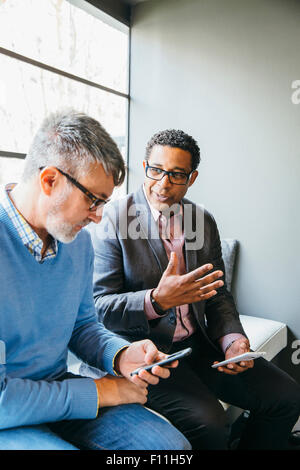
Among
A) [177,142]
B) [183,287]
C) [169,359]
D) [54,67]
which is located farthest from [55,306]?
[54,67]

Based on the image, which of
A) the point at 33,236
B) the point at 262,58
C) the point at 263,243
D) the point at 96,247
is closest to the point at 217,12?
the point at 262,58

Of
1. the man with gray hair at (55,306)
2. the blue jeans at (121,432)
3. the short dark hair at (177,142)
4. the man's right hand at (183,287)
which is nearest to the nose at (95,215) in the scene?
the man with gray hair at (55,306)

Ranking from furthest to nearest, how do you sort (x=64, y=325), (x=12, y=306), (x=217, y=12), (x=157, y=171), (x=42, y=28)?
(x=217, y=12)
(x=42, y=28)
(x=157, y=171)
(x=64, y=325)
(x=12, y=306)

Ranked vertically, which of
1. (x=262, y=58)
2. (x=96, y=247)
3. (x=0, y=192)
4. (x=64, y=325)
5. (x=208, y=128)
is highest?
(x=262, y=58)

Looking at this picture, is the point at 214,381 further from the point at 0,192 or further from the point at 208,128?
the point at 208,128

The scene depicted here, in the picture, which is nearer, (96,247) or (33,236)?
(33,236)

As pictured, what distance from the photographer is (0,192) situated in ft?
3.52

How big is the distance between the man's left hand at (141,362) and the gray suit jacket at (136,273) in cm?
28

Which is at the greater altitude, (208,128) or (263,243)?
(208,128)

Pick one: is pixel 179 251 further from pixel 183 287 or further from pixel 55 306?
pixel 55 306

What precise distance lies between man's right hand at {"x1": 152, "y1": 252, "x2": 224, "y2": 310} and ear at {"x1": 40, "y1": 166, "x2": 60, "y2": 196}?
1.68ft

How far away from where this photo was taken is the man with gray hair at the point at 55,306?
971 millimetres

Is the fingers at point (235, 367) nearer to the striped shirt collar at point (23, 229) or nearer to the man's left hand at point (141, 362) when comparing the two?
the man's left hand at point (141, 362)

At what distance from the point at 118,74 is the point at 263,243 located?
1.78 meters
